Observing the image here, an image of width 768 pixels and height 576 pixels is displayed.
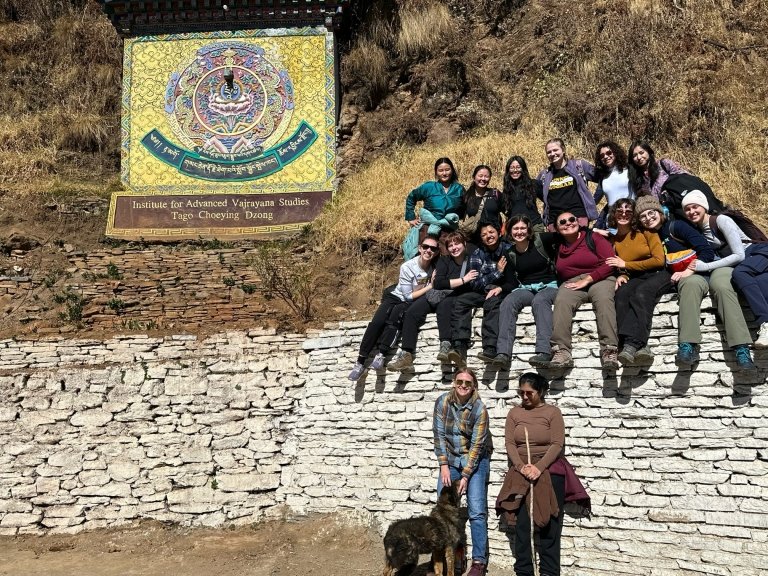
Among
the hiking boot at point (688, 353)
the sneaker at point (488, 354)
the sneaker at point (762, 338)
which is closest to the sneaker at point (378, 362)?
the sneaker at point (488, 354)

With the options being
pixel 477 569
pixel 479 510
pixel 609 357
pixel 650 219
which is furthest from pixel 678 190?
pixel 477 569

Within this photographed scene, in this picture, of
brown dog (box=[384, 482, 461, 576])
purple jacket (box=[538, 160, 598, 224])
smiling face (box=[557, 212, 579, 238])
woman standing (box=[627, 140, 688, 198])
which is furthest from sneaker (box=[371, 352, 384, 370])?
woman standing (box=[627, 140, 688, 198])

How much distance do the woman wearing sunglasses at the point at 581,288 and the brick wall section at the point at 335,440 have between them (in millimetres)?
214

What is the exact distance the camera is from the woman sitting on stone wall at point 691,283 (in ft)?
18.8

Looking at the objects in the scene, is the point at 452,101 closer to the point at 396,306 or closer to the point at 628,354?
the point at 396,306

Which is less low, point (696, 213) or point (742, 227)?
point (696, 213)

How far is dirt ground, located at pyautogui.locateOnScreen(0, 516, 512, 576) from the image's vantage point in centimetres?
713

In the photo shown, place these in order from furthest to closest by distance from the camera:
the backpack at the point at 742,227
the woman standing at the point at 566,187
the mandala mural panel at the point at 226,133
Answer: the mandala mural panel at the point at 226,133
the woman standing at the point at 566,187
the backpack at the point at 742,227

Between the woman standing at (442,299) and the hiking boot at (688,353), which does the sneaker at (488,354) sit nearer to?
the woman standing at (442,299)

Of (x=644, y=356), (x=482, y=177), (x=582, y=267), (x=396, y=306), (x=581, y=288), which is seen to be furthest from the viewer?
(x=482, y=177)

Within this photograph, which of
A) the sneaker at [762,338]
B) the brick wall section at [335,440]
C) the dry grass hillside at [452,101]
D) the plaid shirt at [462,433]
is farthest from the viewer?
the dry grass hillside at [452,101]

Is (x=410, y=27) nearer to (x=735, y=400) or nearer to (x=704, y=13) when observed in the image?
(x=704, y=13)

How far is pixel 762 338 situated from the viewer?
5711mm

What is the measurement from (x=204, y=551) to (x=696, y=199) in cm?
594
